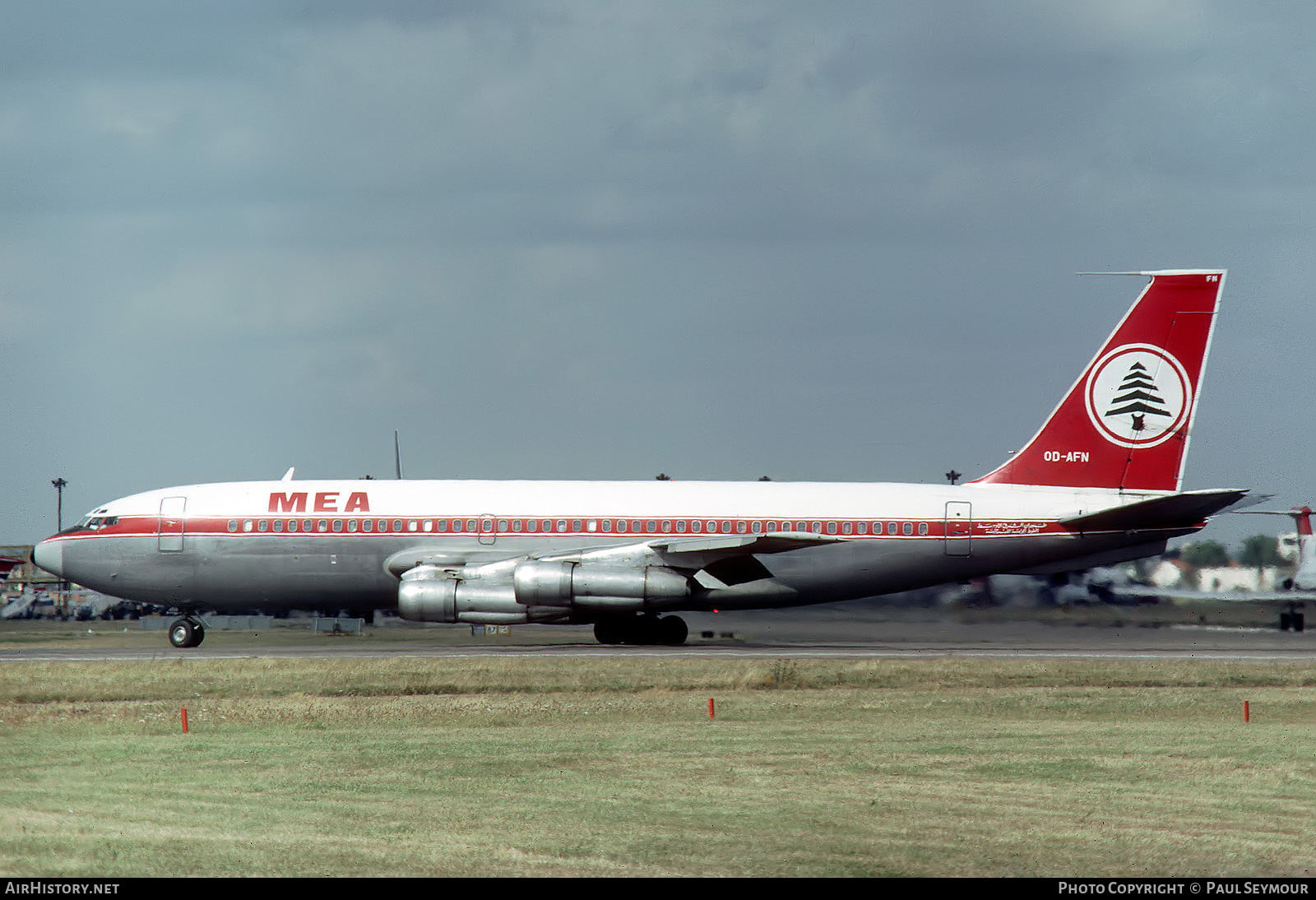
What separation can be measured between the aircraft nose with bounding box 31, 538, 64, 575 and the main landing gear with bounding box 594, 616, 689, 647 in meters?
14.3

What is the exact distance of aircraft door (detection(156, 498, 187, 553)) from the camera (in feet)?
118

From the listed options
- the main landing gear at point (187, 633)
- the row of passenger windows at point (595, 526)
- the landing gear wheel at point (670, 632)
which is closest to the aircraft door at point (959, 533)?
the row of passenger windows at point (595, 526)

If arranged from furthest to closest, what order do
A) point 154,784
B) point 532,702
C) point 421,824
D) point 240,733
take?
point 532,702
point 240,733
point 154,784
point 421,824

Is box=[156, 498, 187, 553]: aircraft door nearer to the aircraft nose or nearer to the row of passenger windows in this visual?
the row of passenger windows

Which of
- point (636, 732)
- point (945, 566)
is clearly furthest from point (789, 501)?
point (636, 732)

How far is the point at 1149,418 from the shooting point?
35.5m

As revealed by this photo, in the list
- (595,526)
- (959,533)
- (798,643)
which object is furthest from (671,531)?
(959,533)

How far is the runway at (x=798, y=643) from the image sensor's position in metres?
31.0

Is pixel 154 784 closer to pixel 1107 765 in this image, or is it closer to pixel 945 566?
pixel 1107 765

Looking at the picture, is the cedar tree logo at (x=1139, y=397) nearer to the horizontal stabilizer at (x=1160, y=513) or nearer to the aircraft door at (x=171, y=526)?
the horizontal stabilizer at (x=1160, y=513)

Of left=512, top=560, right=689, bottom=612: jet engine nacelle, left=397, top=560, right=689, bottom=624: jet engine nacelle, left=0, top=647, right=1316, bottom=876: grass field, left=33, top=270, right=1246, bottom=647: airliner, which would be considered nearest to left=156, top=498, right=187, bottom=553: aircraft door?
Result: left=33, top=270, right=1246, bottom=647: airliner

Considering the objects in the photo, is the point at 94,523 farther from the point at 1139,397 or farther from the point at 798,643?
the point at 1139,397
